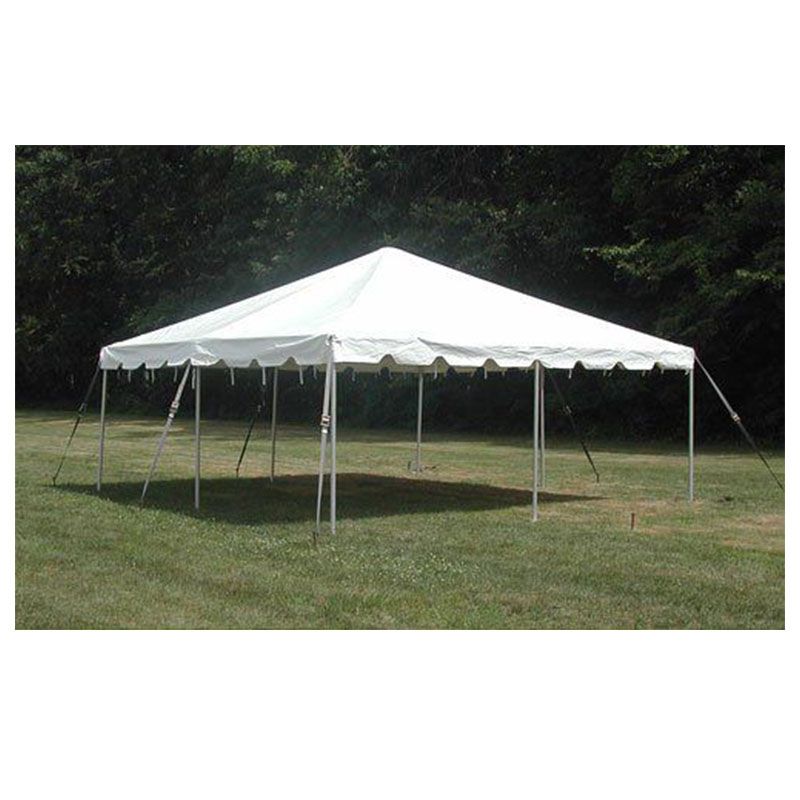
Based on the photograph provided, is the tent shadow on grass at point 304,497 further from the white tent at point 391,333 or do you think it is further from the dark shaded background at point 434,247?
the dark shaded background at point 434,247

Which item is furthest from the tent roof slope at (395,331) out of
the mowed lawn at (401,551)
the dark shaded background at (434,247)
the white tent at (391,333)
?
the dark shaded background at (434,247)

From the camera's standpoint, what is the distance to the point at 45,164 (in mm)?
37969

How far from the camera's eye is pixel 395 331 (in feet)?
33.8

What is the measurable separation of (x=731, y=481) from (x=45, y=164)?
92.9ft

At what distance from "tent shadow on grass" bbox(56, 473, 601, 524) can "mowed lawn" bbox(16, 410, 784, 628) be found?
0.03m

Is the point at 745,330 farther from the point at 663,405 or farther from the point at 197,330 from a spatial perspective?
the point at 197,330

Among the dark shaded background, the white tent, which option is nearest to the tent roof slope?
the white tent

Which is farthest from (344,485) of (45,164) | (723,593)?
(45,164)

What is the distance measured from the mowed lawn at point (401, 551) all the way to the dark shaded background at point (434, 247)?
7.13m

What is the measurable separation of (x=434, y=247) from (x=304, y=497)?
1412 centimetres

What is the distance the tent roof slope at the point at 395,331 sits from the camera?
33.6ft

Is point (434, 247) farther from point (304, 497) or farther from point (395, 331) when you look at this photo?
point (395, 331)

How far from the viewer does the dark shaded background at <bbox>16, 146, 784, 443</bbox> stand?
2292 cm

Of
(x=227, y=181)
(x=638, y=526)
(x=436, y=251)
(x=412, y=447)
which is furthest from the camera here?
(x=227, y=181)
